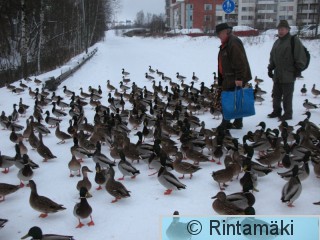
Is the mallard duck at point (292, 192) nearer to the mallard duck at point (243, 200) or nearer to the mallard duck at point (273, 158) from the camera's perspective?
the mallard duck at point (243, 200)

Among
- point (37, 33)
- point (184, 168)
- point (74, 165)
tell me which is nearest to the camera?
point (184, 168)

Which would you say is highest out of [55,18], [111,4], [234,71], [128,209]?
[111,4]

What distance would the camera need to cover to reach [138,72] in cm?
2106

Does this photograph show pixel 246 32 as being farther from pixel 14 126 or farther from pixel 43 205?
pixel 43 205

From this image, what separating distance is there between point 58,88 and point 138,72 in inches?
247

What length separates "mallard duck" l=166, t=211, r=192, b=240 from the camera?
2.40m

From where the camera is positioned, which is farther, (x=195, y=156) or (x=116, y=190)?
(x=195, y=156)

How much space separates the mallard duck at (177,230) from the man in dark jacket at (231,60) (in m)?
5.33

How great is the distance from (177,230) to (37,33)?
27.8 metres

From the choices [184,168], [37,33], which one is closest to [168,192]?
[184,168]

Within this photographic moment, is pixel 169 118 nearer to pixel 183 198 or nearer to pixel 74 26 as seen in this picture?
pixel 183 198

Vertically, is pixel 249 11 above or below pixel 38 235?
above

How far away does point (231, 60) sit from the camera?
7465mm

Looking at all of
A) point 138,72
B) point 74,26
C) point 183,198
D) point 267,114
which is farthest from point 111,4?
point 183,198
